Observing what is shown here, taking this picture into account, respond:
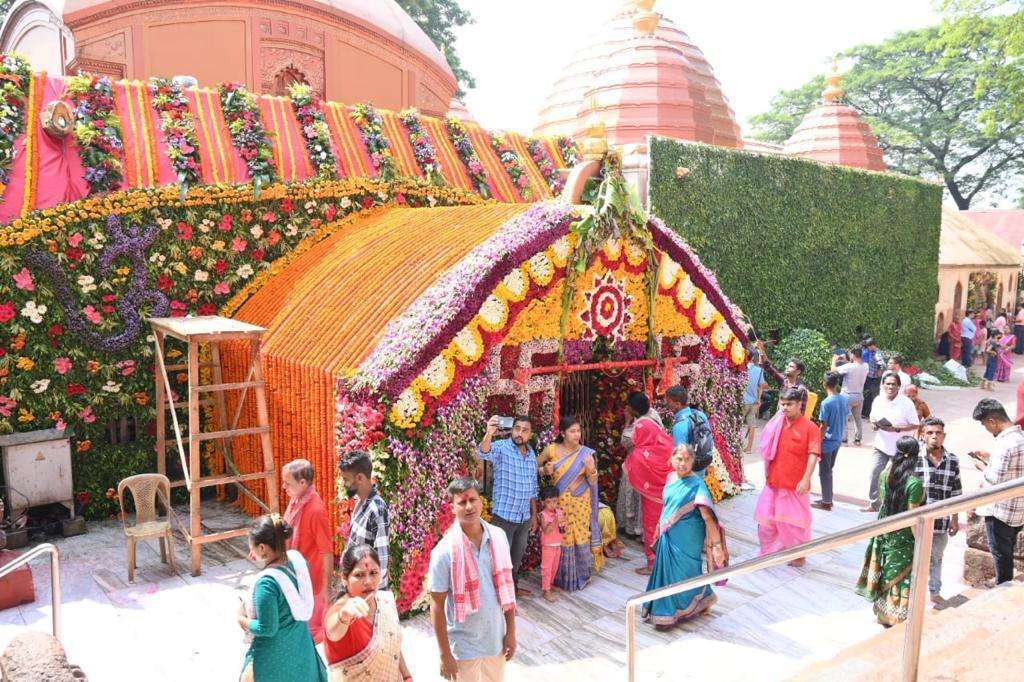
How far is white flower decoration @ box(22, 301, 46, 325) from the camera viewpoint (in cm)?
798

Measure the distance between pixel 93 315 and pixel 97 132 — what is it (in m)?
2.08

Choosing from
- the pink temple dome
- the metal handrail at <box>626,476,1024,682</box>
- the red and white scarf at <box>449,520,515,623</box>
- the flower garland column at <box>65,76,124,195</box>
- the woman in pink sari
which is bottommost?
the woman in pink sari

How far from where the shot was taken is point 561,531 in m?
6.62

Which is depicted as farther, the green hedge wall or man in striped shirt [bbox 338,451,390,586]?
the green hedge wall

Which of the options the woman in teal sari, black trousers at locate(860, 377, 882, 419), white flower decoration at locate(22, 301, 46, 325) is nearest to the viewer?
the woman in teal sari

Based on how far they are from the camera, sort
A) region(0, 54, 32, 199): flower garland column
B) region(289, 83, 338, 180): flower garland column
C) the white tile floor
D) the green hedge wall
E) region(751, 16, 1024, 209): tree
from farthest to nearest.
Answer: region(751, 16, 1024, 209): tree
the green hedge wall
region(289, 83, 338, 180): flower garland column
region(0, 54, 32, 199): flower garland column
the white tile floor

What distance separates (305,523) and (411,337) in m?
1.96

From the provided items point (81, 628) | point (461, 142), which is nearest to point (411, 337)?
point (81, 628)

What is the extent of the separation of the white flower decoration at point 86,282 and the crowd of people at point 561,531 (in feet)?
13.4

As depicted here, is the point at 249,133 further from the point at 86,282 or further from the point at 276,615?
the point at 276,615

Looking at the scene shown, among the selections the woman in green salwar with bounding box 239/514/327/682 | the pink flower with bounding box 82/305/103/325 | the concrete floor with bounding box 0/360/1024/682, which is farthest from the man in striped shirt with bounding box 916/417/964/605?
the pink flower with bounding box 82/305/103/325

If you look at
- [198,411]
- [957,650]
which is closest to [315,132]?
[198,411]

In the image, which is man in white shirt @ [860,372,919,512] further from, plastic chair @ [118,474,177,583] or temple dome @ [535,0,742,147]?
temple dome @ [535,0,742,147]

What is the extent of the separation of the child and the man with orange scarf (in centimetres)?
89
